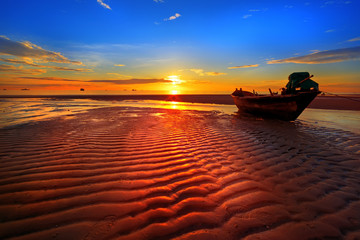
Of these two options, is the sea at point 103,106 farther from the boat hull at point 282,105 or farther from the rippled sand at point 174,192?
the rippled sand at point 174,192

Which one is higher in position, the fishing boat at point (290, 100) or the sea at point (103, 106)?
the fishing boat at point (290, 100)

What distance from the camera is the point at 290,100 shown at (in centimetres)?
908

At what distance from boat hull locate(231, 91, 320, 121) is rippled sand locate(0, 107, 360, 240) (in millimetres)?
4839

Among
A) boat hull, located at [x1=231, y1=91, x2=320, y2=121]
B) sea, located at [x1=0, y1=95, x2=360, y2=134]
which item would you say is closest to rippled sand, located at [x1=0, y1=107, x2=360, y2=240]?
boat hull, located at [x1=231, y1=91, x2=320, y2=121]

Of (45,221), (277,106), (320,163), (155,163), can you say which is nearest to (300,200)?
(320,163)

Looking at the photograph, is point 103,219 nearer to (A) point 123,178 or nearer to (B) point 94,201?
(B) point 94,201

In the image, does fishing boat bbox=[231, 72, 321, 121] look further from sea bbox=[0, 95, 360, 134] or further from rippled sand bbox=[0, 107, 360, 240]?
rippled sand bbox=[0, 107, 360, 240]

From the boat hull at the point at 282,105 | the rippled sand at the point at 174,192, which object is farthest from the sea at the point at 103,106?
the rippled sand at the point at 174,192

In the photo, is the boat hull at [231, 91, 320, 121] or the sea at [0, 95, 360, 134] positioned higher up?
the boat hull at [231, 91, 320, 121]

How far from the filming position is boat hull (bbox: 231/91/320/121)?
8695 mm

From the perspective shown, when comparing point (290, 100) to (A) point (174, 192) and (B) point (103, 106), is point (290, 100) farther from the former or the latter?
(B) point (103, 106)

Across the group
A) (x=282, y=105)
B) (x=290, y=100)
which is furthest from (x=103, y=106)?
(x=290, y=100)

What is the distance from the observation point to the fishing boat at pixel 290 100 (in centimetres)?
875

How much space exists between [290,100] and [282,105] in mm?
595
